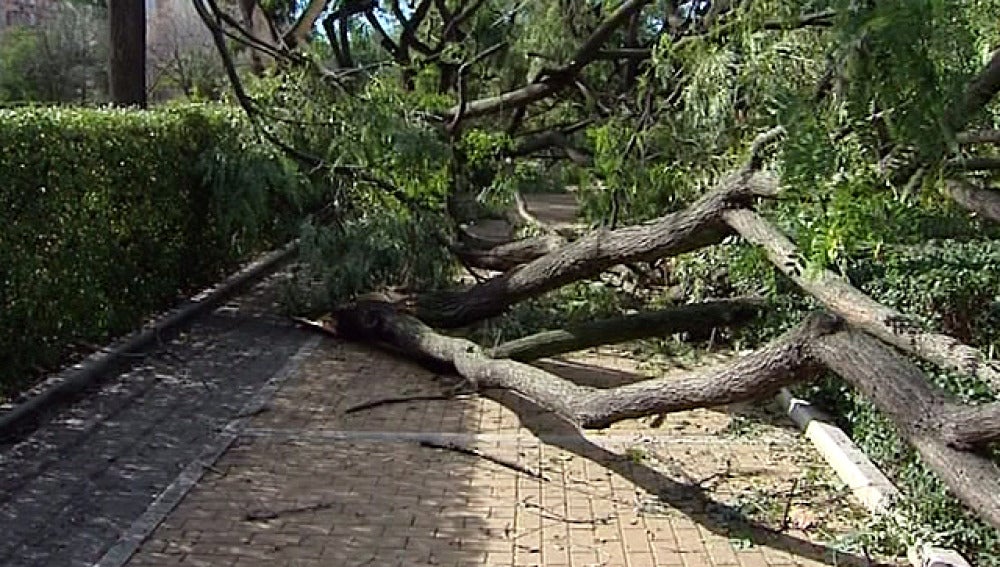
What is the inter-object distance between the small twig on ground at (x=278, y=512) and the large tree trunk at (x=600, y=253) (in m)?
2.79

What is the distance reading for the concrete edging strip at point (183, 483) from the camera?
4707 millimetres

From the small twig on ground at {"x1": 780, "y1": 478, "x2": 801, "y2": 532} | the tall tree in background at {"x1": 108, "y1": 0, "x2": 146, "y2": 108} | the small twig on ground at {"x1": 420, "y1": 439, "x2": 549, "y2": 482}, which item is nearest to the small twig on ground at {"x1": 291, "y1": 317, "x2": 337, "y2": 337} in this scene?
the small twig on ground at {"x1": 420, "y1": 439, "x2": 549, "y2": 482}

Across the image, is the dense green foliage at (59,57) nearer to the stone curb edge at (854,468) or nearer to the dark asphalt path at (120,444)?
the dark asphalt path at (120,444)

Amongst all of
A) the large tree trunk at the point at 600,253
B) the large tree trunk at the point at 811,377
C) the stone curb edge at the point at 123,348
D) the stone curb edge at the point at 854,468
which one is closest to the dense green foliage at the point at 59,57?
the stone curb edge at the point at 123,348

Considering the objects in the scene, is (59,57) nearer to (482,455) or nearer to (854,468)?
(482,455)

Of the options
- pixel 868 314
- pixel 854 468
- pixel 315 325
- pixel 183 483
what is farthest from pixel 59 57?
pixel 868 314

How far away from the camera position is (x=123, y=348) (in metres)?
8.23

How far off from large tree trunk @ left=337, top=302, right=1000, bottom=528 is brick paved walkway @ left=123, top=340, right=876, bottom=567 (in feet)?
1.26

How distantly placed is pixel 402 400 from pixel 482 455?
1327 millimetres

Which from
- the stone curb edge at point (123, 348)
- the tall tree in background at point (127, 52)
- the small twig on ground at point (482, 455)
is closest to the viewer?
the small twig on ground at point (482, 455)

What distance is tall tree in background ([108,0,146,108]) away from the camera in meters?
12.1

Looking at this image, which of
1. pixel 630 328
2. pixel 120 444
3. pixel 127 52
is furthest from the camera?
pixel 127 52

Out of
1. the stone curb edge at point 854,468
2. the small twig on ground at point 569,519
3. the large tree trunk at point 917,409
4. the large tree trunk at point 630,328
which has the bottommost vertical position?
the small twig on ground at point 569,519

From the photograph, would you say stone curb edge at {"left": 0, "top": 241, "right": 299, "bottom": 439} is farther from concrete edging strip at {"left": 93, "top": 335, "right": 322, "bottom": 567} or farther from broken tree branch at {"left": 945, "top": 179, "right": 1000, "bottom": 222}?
broken tree branch at {"left": 945, "top": 179, "right": 1000, "bottom": 222}
